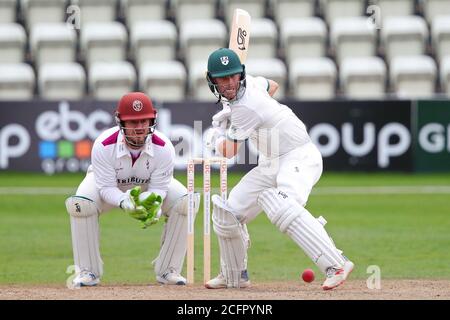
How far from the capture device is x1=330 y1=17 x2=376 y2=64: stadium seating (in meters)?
18.8

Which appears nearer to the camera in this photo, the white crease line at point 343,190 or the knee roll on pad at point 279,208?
the knee roll on pad at point 279,208

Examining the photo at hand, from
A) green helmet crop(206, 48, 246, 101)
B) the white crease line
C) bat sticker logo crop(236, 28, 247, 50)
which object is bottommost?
the white crease line

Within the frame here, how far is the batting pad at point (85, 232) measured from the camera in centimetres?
882

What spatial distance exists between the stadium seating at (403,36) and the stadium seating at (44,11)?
205 inches

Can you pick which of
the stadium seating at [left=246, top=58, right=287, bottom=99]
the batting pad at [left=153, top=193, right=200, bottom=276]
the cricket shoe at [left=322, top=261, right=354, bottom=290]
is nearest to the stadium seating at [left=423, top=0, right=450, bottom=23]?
the stadium seating at [left=246, top=58, right=287, bottom=99]

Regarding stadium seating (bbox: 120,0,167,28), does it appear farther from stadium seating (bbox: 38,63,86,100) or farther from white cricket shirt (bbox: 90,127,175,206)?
white cricket shirt (bbox: 90,127,175,206)

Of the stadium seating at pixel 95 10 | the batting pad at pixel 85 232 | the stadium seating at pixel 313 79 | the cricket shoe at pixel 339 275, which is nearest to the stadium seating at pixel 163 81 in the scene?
the stadium seating at pixel 95 10

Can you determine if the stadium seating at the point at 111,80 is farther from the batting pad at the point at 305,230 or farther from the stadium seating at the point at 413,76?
the batting pad at the point at 305,230

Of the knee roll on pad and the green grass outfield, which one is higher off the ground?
the knee roll on pad

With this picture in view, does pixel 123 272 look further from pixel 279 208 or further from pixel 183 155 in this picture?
pixel 183 155

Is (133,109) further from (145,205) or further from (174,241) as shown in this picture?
(174,241)

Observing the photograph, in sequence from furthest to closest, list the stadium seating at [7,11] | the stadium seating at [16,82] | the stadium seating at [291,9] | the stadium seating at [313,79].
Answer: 1. the stadium seating at [291,9]
2. the stadium seating at [7,11]
3. the stadium seating at [313,79]
4. the stadium seating at [16,82]

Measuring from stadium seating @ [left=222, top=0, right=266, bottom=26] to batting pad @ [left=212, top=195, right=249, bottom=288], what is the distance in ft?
35.4

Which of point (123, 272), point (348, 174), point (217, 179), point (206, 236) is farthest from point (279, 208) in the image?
point (348, 174)
